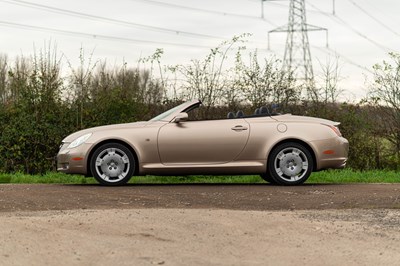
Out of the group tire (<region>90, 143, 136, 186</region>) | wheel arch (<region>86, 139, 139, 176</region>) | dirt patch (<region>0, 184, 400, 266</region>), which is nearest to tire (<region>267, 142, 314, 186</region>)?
dirt patch (<region>0, 184, 400, 266</region>)

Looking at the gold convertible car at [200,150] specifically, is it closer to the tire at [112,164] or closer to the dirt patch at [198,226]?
the tire at [112,164]

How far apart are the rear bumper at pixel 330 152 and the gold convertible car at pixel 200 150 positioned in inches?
0.7

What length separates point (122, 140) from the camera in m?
13.4

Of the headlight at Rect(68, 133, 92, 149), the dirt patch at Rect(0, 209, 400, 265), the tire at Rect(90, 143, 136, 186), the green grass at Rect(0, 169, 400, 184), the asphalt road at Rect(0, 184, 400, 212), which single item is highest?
the headlight at Rect(68, 133, 92, 149)

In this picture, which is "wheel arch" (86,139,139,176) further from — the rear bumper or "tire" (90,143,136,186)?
the rear bumper

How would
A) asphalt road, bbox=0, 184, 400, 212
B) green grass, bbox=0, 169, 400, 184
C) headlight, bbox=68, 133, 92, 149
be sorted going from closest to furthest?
asphalt road, bbox=0, 184, 400, 212
headlight, bbox=68, 133, 92, 149
green grass, bbox=0, 169, 400, 184

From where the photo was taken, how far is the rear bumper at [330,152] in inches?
540

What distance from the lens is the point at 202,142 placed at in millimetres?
13633

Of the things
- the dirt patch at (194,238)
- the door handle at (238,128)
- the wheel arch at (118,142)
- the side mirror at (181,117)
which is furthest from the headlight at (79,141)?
the dirt patch at (194,238)

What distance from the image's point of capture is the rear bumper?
45.0 ft

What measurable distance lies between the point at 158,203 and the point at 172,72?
8.62 metres

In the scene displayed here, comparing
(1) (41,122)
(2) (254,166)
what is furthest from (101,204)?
(1) (41,122)

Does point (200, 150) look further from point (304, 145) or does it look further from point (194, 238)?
point (194, 238)

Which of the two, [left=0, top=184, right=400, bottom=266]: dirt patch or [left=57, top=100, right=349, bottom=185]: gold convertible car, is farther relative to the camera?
[left=57, top=100, right=349, bottom=185]: gold convertible car
